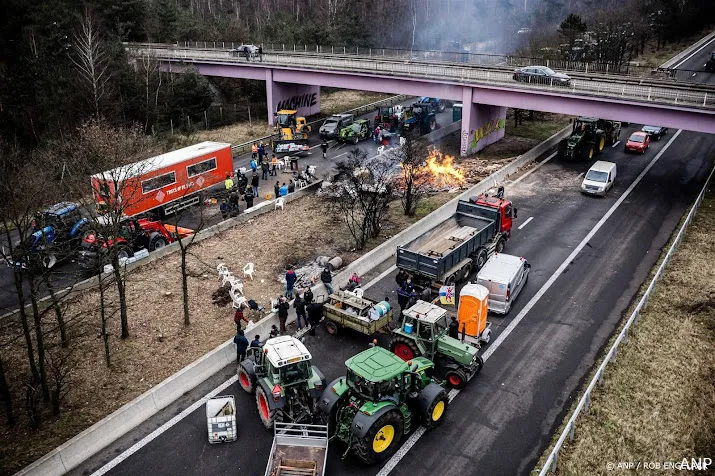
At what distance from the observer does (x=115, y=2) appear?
5797 cm

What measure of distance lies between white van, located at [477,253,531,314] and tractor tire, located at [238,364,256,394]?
9.17 meters

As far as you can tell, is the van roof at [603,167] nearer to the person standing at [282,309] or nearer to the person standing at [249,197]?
the person standing at [249,197]

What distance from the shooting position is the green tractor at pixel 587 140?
3772 cm

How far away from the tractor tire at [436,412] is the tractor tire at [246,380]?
5123 mm

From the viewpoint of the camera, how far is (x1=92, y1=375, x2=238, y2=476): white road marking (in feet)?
45.7

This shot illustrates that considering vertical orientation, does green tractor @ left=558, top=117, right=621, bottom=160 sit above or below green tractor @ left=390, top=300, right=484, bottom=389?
above

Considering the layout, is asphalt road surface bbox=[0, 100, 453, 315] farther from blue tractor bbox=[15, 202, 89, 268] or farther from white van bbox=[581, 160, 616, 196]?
white van bbox=[581, 160, 616, 196]

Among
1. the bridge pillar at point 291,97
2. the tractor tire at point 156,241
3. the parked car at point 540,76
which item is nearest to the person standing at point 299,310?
→ the tractor tire at point 156,241

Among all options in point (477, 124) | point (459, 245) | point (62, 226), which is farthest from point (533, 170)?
point (62, 226)

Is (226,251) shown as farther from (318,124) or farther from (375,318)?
(318,124)

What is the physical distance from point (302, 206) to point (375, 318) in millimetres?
14868

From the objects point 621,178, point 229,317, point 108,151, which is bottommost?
point 229,317

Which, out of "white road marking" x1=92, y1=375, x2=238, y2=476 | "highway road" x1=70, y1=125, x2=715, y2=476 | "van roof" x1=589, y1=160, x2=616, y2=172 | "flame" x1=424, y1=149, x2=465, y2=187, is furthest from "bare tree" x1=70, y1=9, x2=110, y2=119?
"van roof" x1=589, y1=160, x2=616, y2=172

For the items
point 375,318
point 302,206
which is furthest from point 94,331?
point 302,206
